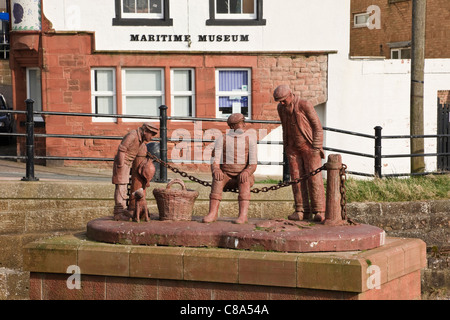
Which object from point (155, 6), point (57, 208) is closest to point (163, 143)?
point (57, 208)


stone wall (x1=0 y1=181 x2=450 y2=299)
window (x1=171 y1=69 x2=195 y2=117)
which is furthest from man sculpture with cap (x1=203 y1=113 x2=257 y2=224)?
window (x1=171 y1=69 x2=195 y2=117)

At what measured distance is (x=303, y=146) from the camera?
10273 millimetres

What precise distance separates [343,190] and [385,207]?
4.30 metres

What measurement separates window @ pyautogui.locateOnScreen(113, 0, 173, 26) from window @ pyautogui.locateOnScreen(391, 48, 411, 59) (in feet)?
35.4

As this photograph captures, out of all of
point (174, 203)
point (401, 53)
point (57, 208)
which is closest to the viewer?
point (174, 203)

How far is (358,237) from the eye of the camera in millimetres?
9234

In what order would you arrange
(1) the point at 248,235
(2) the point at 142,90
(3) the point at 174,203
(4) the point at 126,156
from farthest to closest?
1. (2) the point at 142,90
2. (4) the point at 126,156
3. (3) the point at 174,203
4. (1) the point at 248,235

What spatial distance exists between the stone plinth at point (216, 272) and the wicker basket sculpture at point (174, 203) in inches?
25.7

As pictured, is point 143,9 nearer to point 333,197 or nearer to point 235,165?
point 235,165

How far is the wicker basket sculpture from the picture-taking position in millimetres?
10014

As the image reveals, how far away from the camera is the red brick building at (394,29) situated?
27.6m

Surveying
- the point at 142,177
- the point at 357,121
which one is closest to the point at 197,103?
the point at 357,121

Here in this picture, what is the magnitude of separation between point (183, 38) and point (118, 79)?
1740 millimetres
